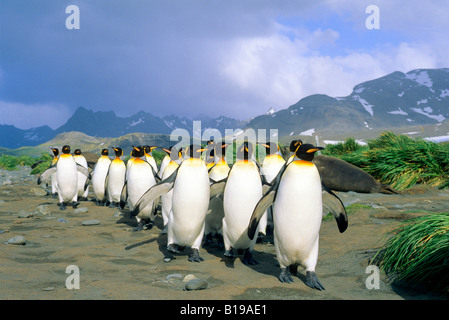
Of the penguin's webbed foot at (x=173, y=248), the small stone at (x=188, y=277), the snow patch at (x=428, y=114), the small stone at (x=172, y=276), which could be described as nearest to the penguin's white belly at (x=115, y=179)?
the penguin's webbed foot at (x=173, y=248)

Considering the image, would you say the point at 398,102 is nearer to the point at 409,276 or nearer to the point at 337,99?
the point at 337,99

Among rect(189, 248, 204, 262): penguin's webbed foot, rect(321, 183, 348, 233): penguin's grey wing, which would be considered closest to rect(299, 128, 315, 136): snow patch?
rect(189, 248, 204, 262): penguin's webbed foot

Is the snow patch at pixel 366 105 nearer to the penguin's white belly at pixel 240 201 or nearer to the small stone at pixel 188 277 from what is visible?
Answer: the penguin's white belly at pixel 240 201

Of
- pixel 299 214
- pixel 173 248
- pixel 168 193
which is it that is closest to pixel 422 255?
pixel 299 214

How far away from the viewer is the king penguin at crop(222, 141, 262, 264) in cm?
497

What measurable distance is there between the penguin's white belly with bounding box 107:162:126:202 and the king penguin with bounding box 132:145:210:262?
13.4 feet

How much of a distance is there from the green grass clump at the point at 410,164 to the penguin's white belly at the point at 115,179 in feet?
21.9

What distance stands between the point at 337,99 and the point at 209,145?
177 meters

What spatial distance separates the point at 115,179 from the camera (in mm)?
9031

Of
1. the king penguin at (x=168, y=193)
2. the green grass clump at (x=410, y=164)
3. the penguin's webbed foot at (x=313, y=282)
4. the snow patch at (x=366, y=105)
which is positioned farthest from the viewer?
the snow patch at (x=366, y=105)

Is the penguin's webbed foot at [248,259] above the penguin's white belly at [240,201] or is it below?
below

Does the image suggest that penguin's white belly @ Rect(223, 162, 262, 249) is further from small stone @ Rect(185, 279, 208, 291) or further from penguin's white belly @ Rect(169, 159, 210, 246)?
small stone @ Rect(185, 279, 208, 291)

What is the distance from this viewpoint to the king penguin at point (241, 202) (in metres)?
4.97

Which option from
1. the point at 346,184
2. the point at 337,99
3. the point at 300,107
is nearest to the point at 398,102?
the point at 337,99
